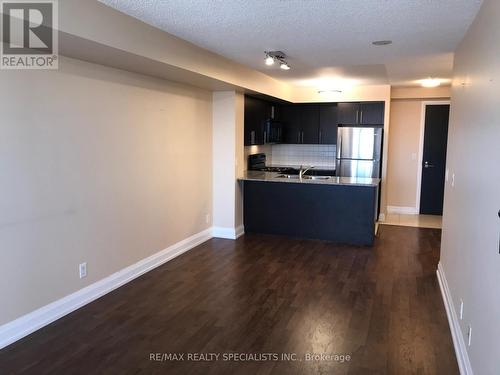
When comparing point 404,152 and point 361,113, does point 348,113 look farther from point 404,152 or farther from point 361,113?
point 404,152

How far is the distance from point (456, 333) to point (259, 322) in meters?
1.44

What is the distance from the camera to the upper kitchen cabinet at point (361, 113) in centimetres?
699

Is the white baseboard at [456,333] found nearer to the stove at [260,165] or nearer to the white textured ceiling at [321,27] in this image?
the white textured ceiling at [321,27]

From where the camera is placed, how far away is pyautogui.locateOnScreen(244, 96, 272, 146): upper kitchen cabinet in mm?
6160

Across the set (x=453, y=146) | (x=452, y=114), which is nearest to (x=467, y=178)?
(x=453, y=146)

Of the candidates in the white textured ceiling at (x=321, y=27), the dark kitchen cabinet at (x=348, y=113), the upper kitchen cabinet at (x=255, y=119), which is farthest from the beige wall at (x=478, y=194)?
the dark kitchen cabinet at (x=348, y=113)

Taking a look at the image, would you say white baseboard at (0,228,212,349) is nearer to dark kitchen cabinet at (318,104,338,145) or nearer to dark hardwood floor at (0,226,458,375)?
dark hardwood floor at (0,226,458,375)

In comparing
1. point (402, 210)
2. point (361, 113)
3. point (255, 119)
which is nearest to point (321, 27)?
point (255, 119)

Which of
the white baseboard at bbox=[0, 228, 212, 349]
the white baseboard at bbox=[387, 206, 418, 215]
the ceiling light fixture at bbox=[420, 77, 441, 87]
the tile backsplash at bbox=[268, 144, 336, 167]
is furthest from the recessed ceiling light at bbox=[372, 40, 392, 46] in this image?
the white baseboard at bbox=[387, 206, 418, 215]

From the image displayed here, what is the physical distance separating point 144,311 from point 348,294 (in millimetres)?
1861

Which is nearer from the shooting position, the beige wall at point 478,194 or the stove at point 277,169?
the beige wall at point 478,194

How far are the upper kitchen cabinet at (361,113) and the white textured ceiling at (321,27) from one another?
2.00m

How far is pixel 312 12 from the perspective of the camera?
2.94 m

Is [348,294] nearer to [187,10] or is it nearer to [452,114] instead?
[452,114]
